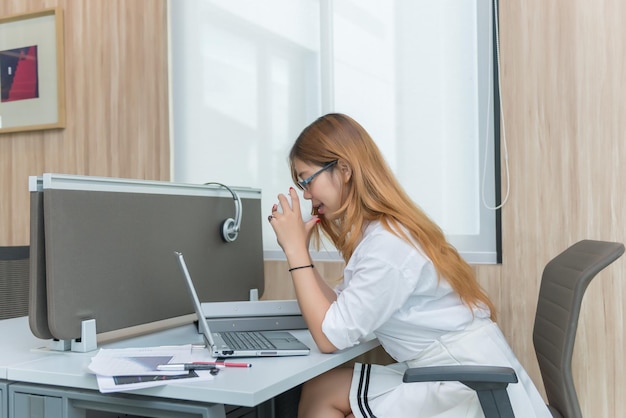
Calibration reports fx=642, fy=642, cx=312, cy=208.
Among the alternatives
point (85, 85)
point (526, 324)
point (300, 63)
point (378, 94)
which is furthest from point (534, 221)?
point (85, 85)

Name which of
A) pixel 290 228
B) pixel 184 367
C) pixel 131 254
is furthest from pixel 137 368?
pixel 290 228

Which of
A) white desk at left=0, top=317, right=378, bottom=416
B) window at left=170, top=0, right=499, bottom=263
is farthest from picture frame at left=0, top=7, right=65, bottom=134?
white desk at left=0, top=317, right=378, bottom=416

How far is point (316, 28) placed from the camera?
2281 millimetres

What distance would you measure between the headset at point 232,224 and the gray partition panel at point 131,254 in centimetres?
2

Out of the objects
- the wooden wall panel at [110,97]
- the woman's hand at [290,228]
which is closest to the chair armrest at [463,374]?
the woman's hand at [290,228]

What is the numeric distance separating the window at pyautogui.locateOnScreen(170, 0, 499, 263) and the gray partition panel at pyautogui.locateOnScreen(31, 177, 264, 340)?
0.47 m

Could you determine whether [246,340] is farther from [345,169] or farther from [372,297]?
[345,169]

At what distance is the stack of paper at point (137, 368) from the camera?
1113 millimetres

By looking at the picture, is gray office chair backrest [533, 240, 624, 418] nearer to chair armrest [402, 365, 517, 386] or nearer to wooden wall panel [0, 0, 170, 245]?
chair armrest [402, 365, 517, 386]

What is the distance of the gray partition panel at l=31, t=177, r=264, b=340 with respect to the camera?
1.38m

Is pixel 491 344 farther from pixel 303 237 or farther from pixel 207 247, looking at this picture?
pixel 207 247

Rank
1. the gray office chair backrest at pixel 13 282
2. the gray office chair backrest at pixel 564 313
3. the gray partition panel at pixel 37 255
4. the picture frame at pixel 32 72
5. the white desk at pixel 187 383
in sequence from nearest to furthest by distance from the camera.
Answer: the white desk at pixel 187 383 < the gray office chair backrest at pixel 564 313 < the gray partition panel at pixel 37 255 < the gray office chair backrest at pixel 13 282 < the picture frame at pixel 32 72

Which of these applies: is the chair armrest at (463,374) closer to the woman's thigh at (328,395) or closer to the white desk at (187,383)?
the white desk at (187,383)

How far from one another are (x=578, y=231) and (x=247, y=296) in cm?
98
